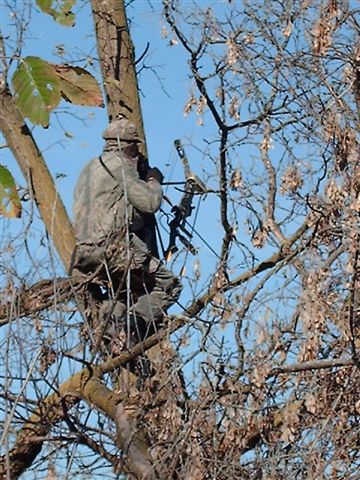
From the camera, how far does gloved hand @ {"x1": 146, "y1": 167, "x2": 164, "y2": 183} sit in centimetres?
732

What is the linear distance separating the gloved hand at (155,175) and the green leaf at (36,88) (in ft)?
17.0

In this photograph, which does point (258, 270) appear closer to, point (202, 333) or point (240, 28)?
point (202, 333)

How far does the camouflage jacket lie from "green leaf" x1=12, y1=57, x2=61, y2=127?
4644 millimetres

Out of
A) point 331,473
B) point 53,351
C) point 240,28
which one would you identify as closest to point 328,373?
point 331,473

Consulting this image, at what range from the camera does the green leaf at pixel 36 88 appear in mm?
2039

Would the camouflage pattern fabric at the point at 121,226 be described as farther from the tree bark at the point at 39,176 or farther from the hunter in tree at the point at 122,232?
the tree bark at the point at 39,176

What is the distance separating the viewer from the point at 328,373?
5711 millimetres

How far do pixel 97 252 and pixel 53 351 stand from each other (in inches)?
50.3

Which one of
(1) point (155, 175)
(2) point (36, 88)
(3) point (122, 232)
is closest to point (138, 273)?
(3) point (122, 232)

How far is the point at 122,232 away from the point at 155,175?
28.4 inches

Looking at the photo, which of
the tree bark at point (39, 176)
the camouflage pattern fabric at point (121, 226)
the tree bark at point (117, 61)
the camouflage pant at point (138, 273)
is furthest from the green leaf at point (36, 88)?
the tree bark at point (117, 61)

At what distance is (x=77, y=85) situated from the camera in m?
2.26

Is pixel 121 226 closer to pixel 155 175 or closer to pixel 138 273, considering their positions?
pixel 138 273

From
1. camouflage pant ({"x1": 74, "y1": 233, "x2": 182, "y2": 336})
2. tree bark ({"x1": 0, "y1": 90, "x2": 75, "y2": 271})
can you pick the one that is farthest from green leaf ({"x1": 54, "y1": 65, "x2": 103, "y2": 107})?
tree bark ({"x1": 0, "y1": 90, "x2": 75, "y2": 271})
